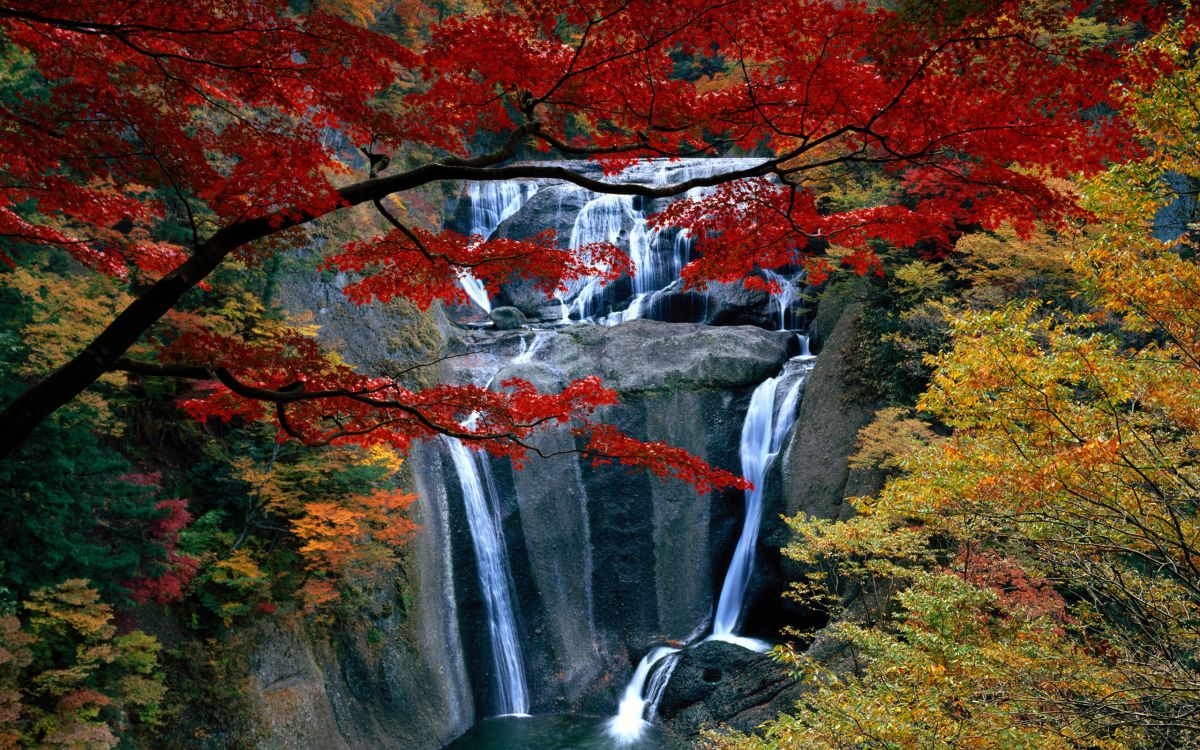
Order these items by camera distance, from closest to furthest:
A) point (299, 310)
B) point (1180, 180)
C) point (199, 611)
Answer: point (199, 611)
point (1180, 180)
point (299, 310)

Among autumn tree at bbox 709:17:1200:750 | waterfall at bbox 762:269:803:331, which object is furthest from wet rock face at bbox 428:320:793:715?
autumn tree at bbox 709:17:1200:750

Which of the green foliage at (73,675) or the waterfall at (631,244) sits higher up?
the waterfall at (631,244)

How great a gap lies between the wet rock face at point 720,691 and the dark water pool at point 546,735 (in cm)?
49

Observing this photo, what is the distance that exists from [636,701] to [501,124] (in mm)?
10426

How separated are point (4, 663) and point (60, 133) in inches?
184

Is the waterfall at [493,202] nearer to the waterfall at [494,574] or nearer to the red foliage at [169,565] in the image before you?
the waterfall at [494,574]

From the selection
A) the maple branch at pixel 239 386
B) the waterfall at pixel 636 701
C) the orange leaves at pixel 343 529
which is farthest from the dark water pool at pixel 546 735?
the maple branch at pixel 239 386

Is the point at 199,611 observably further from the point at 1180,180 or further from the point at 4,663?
the point at 1180,180

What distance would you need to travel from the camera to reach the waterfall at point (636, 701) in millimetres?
11367

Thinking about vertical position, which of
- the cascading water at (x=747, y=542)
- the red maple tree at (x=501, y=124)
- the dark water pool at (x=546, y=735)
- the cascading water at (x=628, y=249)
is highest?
the cascading water at (x=628, y=249)

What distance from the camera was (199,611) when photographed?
8.65m

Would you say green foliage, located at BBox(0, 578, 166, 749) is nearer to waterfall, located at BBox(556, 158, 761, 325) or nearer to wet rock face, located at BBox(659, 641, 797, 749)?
wet rock face, located at BBox(659, 641, 797, 749)

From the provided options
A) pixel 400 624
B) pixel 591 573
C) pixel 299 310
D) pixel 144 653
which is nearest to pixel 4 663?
pixel 144 653

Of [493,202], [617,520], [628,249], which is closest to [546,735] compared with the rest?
[617,520]
